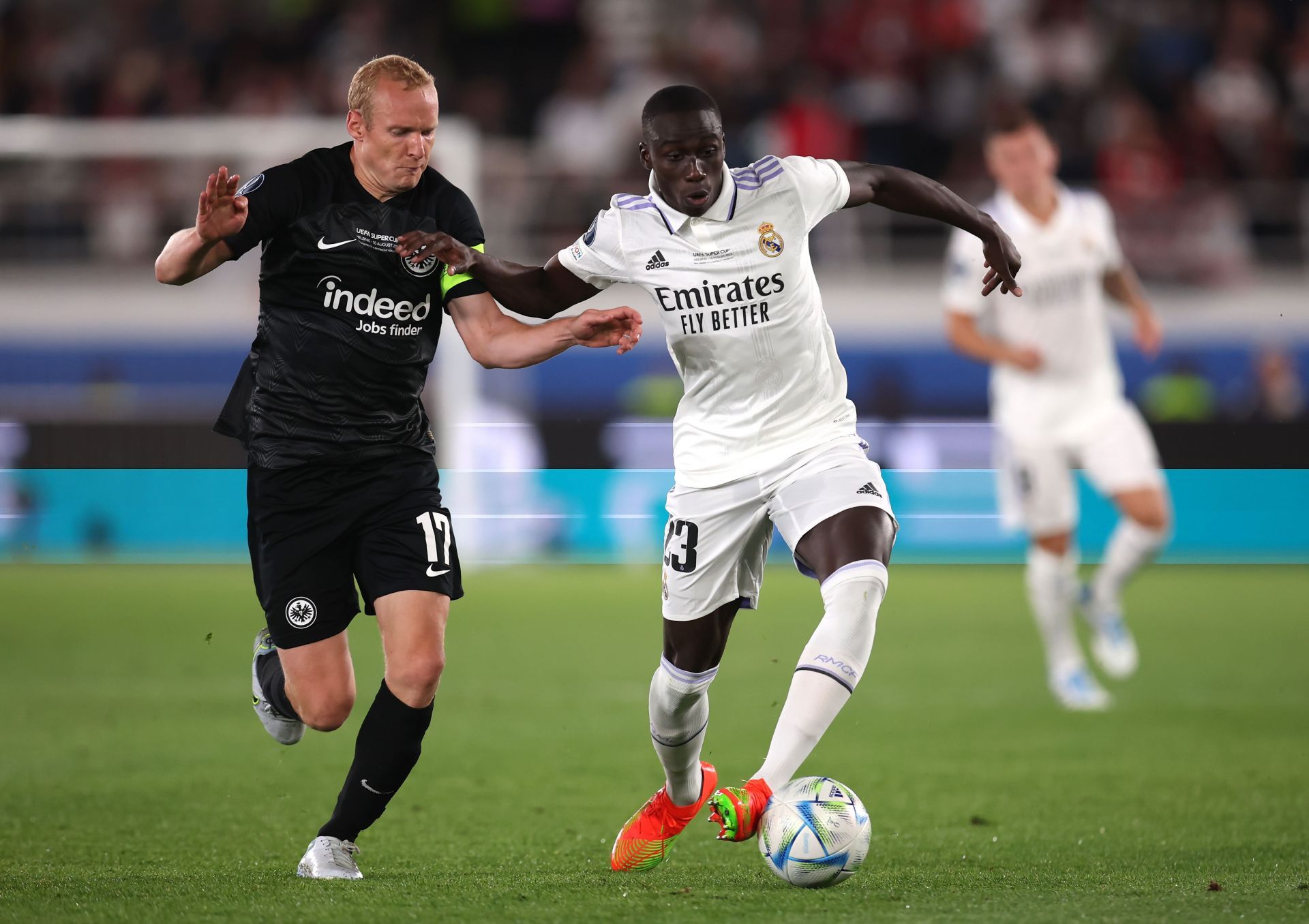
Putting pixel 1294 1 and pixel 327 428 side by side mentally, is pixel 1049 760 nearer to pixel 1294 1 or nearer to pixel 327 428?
pixel 327 428

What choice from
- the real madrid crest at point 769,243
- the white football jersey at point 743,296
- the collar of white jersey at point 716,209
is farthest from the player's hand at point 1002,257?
the collar of white jersey at point 716,209

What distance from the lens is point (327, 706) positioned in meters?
5.44

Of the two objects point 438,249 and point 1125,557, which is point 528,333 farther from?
point 1125,557

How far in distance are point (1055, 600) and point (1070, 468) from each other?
773 millimetres

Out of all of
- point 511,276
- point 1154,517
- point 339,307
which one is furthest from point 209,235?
point 1154,517

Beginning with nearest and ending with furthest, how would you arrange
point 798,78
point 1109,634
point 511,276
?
point 511,276 → point 1109,634 → point 798,78

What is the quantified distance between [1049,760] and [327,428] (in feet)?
12.6

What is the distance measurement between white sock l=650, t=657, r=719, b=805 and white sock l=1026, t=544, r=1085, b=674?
4.38m

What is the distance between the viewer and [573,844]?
18.9 feet

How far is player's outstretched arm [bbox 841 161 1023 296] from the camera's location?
5469mm

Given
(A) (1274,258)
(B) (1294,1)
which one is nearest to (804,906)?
(A) (1274,258)

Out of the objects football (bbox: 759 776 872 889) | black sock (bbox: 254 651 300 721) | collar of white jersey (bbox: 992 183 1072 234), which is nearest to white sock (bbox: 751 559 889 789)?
football (bbox: 759 776 872 889)

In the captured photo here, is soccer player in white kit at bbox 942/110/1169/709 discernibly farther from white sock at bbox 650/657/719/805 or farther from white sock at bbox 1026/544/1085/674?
white sock at bbox 650/657/719/805

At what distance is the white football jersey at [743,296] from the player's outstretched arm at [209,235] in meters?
→ 1.04
